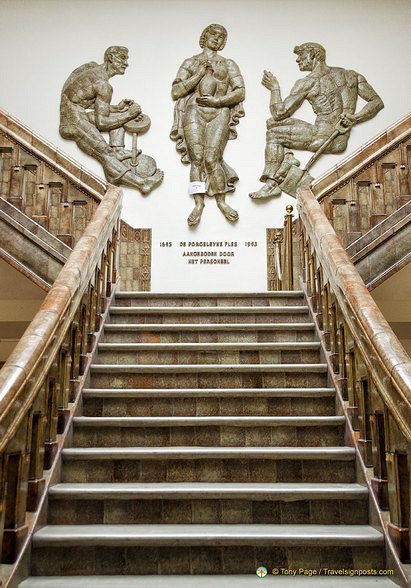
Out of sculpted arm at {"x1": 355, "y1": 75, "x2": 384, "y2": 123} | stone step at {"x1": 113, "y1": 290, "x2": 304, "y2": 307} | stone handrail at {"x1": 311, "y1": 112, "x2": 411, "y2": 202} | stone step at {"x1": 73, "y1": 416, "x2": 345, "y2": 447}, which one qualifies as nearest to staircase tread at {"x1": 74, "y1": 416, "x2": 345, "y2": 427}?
stone step at {"x1": 73, "y1": 416, "x2": 345, "y2": 447}

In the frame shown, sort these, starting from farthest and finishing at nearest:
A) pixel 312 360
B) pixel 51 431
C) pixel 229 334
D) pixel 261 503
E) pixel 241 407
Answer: pixel 229 334 < pixel 312 360 < pixel 241 407 < pixel 51 431 < pixel 261 503

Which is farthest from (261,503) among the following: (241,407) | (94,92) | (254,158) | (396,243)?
(94,92)

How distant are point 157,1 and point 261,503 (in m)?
7.39

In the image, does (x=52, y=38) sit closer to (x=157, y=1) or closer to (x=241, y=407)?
(x=157, y=1)

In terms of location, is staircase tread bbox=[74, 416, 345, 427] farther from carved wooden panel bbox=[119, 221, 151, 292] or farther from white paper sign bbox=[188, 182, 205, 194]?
white paper sign bbox=[188, 182, 205, 194]

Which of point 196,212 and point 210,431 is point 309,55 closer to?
point 196,212

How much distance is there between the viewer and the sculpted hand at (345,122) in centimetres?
723

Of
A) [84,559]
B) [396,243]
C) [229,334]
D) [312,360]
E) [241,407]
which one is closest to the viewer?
[84,559]

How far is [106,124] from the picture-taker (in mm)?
7234

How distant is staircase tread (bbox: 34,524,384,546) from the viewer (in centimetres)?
210

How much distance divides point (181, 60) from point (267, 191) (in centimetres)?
222

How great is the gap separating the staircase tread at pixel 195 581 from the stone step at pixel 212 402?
3.18ft

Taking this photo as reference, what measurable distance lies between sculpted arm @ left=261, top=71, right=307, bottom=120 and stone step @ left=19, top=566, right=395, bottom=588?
20.6ft

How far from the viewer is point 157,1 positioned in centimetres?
770
